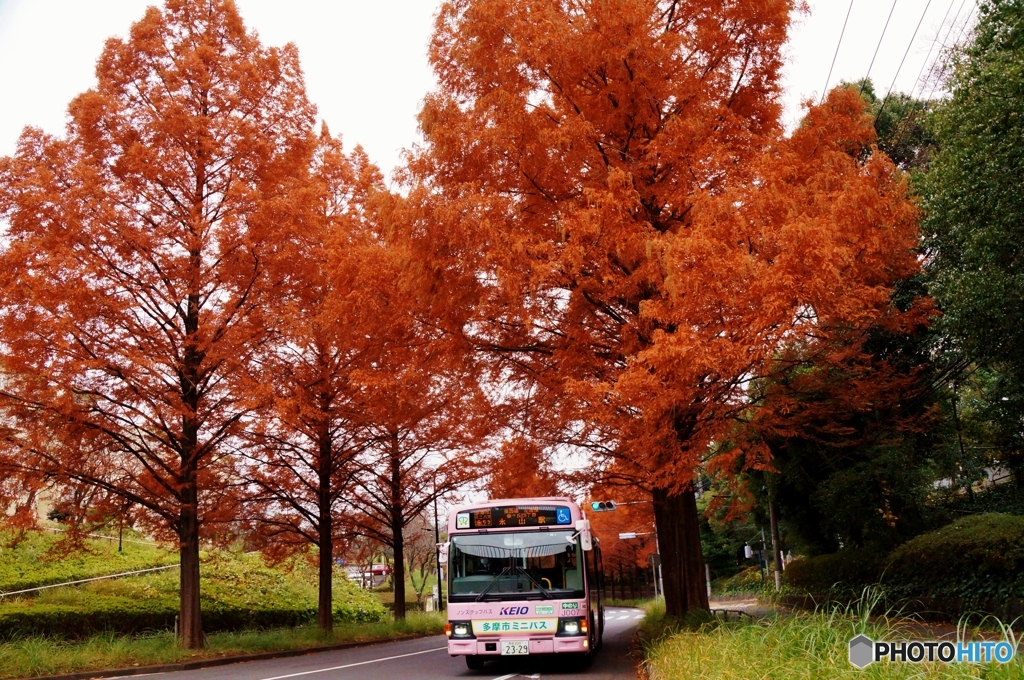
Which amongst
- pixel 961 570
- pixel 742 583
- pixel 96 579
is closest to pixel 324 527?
pixel 96 579

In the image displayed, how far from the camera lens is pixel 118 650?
1389 cm

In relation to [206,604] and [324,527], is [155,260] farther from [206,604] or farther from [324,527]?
[206,604]

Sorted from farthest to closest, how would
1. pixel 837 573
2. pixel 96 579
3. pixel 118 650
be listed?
pixel 96 579 → pixel 837 573 → pixel 118 650

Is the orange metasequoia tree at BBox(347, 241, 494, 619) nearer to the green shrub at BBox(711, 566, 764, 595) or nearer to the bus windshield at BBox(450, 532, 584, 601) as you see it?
the bus windshield at BBox(450, 532, 584, 601)

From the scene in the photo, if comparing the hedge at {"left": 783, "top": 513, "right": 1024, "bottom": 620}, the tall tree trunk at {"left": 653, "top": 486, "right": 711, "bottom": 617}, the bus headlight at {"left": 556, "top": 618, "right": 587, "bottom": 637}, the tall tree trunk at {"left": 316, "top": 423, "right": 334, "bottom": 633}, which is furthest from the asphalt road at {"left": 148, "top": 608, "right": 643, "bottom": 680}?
the hedge at {"left": 783, "top": 513, "right": 1024, "bottom": 620}

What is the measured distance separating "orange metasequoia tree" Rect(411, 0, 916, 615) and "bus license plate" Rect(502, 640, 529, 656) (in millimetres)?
2657

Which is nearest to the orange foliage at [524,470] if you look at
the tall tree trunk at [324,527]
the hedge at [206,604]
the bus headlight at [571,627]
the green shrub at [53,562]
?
the bus headlight at [571,627]

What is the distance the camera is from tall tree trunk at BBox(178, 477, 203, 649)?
15.7m

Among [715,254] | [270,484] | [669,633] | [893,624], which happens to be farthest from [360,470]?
[893,624]

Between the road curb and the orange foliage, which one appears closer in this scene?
the orange foliage

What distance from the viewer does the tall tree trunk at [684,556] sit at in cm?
1214

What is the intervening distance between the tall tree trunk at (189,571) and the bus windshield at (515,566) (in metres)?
6.20

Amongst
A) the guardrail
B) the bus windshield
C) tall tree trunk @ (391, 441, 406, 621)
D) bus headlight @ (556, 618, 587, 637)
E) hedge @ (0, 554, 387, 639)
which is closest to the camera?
bus headlight @ (556, 618, 587, 637)

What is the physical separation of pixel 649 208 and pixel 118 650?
1184cm
